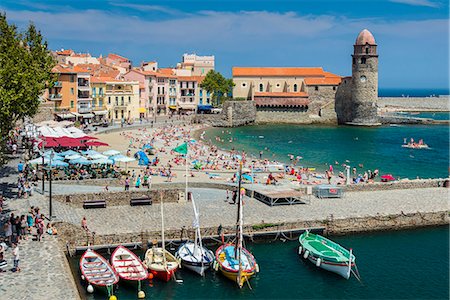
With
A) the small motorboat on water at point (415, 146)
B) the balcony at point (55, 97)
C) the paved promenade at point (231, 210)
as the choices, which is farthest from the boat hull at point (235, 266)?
the small motorboat on water at point (415, 146)

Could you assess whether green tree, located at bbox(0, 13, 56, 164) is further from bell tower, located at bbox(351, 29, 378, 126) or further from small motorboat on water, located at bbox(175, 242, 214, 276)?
bell tower, located at bbox(351, 29, 378, 126)

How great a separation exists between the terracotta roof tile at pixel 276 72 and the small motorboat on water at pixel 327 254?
7381cm

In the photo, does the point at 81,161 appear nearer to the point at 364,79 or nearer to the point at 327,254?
the point at 327,254

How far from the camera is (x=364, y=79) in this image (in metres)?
87.2

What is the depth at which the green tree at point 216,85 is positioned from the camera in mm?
90750

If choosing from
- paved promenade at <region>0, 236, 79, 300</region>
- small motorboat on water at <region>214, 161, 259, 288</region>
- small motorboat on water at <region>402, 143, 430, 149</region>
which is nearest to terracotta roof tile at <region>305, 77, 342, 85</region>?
small motorboat on water at <region>402, 143, 430, 149</region>

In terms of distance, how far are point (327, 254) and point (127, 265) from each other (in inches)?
307

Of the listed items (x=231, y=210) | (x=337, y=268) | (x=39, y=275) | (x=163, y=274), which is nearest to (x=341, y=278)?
(x=337, y=268)

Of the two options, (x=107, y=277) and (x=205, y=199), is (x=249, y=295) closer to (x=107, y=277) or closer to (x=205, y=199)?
(x=107, y=277)

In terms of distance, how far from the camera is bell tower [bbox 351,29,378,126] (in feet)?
283

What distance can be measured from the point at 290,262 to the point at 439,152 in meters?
44.7

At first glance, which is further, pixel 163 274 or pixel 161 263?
A: pixel 161 263

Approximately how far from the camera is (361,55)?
85.9 metres

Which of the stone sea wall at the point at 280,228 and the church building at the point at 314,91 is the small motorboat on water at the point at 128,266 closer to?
the stone sea wall at the point at 280,228
